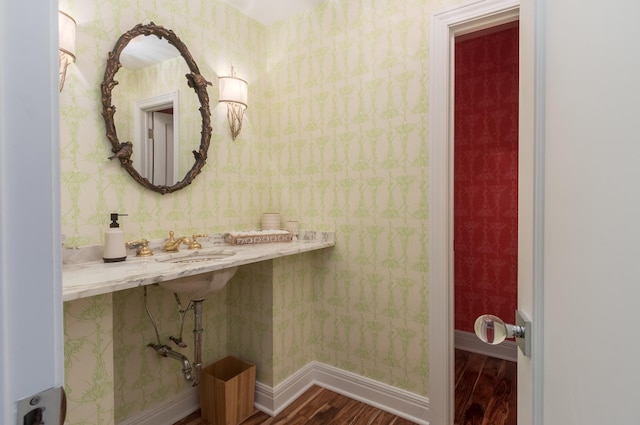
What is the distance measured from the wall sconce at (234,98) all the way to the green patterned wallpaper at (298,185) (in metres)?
0.07

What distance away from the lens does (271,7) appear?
7.06 ft

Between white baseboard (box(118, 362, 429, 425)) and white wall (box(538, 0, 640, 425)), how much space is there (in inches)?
58.5

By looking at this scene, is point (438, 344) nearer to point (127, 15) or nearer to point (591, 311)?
point (591, 311)

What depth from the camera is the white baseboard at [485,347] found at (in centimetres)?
247

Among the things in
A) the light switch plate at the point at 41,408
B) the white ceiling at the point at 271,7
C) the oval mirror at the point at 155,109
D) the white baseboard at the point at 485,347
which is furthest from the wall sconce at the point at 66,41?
the white baseboard at the point at 485,347

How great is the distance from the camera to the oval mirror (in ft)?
5.07

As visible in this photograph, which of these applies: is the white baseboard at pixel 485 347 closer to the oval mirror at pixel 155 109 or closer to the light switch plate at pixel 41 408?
the oval mirror at pixel 155 109

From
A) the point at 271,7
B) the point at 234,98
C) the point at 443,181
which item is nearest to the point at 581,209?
the point at 443,181

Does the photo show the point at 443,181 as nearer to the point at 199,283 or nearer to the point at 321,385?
the point at 199,283

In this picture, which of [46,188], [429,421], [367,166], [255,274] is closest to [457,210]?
[367,166]

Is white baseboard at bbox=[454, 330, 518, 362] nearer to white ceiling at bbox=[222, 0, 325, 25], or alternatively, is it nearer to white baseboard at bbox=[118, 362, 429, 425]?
white baseboard at bbox=[118, 362, 429, 425]

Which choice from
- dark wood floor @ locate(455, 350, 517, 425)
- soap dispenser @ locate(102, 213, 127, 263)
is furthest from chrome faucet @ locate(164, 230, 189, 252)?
dark wood floor @ locate(455, 350, 517, 425)

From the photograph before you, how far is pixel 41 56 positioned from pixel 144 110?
147 cm

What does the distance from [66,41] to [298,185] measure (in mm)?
1396
